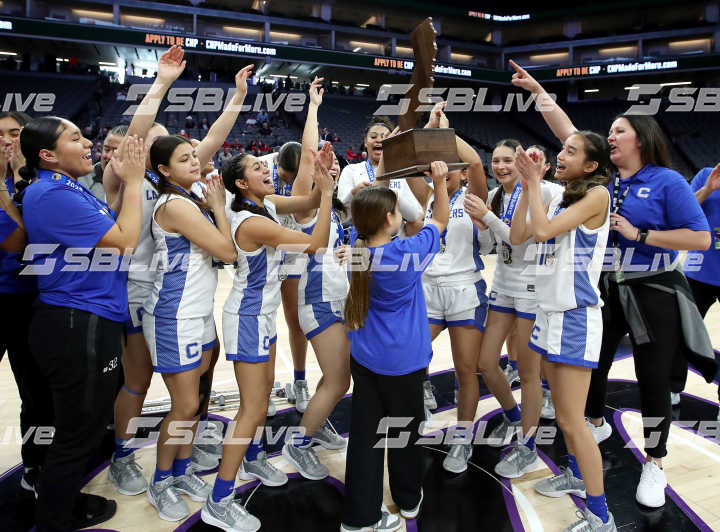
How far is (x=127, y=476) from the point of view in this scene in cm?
280

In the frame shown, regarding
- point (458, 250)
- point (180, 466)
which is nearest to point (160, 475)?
point (180, 466)

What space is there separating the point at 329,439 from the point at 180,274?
5.00 feet

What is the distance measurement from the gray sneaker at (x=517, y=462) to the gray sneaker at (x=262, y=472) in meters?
1.25

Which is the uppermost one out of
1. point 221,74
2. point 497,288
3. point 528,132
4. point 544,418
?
point 221,74

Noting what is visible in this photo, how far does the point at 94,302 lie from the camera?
7.25 feet

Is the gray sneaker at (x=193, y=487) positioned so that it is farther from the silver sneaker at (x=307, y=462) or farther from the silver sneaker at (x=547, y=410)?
the silver sneaker at (x=547, y=410)

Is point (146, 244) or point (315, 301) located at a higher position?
point (146, 244)

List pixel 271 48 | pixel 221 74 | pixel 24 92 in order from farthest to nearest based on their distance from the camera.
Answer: pixel 221 74 < pixel 271 48 < pixel 24 92

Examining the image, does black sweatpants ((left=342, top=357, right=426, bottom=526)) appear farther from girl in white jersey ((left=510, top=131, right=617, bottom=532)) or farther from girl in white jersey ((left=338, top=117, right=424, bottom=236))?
girl in white jersey ((left=338, top=117, right=424, bottom=236))

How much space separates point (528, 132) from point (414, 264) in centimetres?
2561

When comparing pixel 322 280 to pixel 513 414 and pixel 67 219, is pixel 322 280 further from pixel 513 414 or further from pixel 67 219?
pixel 513 414

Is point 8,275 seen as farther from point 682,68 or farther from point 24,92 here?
point 682,68

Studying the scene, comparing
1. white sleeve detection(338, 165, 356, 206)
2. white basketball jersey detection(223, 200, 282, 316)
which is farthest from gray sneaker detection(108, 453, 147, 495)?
white sleeve detection(338, 165, 356, 206)

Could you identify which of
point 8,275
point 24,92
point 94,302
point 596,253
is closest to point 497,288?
point 596,253
